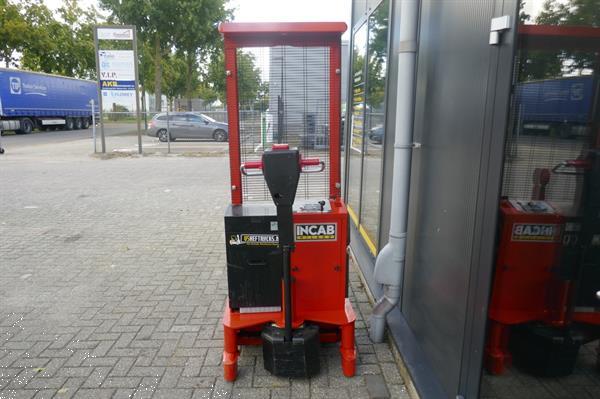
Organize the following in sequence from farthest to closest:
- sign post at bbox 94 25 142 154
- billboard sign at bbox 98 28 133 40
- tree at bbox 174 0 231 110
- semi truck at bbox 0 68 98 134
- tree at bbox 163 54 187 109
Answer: tree at bbox 163 54 187 109
tree at bbox 174 0 231 110
semi truck at bbox 0 68 98 134
sign post at bbox 94 25 142 154
billboard sign at bbox 98 28 133 40

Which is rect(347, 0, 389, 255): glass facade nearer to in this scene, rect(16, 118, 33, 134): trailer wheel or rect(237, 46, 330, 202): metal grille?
rect(237, 46, 330, 202): metal grille

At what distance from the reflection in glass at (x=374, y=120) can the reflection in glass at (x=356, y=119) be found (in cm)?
28

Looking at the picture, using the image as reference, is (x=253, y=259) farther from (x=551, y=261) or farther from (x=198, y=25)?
(x=198, y=25)

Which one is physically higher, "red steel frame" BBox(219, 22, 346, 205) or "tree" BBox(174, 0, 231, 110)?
"tree" BBox(174, 0, 231, 110)

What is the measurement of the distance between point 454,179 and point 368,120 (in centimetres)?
230

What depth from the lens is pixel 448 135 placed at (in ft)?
7.90

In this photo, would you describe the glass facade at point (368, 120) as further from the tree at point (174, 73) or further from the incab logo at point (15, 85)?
the tree at point (174, 73)

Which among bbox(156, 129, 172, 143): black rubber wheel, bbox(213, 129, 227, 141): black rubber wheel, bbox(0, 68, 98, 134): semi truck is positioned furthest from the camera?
bbox(0, 68, 98, 134): semi truck

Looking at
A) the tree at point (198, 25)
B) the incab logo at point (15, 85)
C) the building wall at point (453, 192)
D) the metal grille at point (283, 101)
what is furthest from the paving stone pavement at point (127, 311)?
the tree at point (198, 25)

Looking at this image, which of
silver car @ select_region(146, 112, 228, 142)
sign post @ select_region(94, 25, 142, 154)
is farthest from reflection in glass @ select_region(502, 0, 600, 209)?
silver car @ select_region(146, 112, 228, 142)

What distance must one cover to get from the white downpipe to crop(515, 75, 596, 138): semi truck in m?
1.07

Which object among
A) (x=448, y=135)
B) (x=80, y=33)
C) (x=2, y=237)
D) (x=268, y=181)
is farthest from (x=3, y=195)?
(x=80, y=33)

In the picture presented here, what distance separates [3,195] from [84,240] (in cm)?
406

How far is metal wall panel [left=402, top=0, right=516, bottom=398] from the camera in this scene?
1937mm
